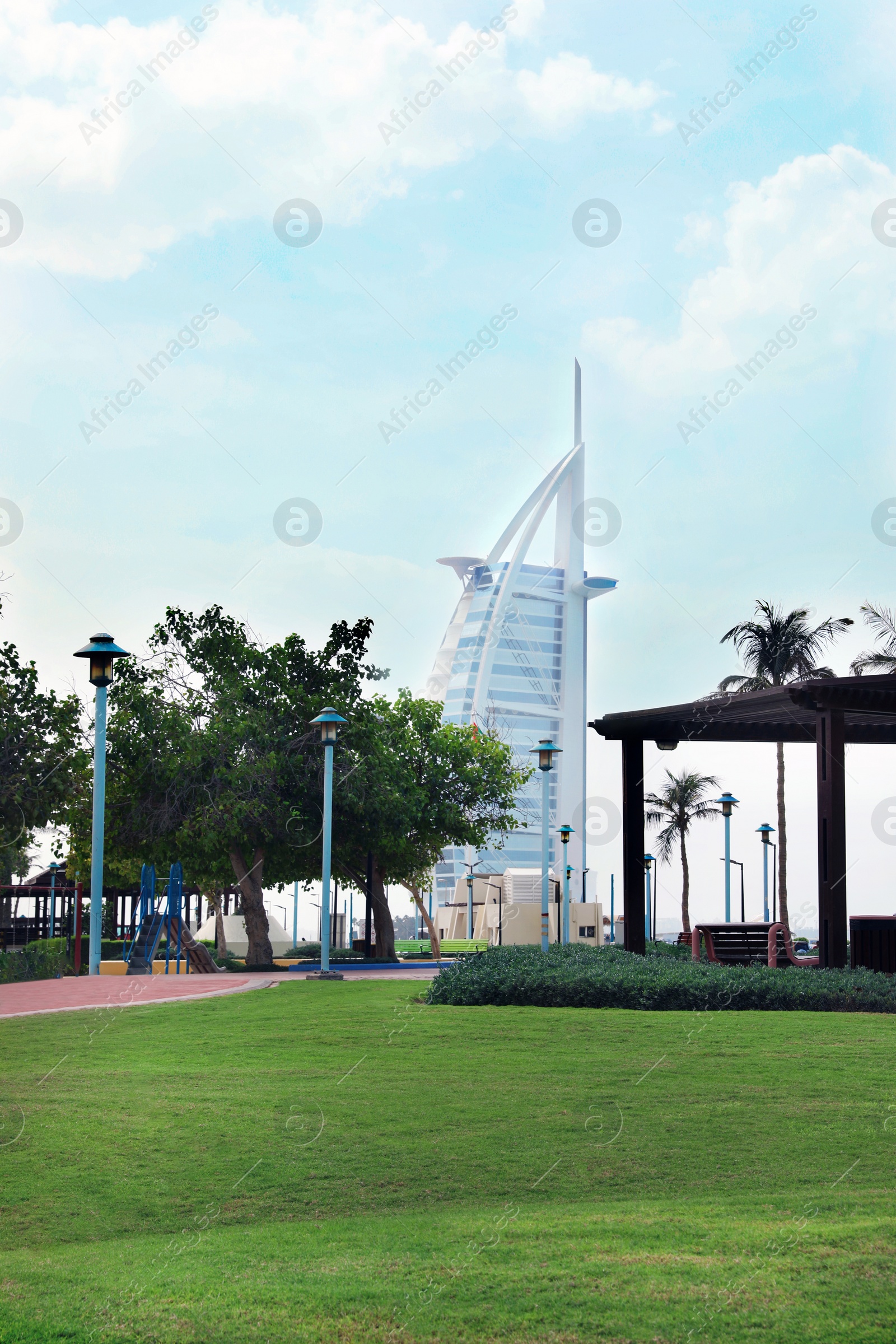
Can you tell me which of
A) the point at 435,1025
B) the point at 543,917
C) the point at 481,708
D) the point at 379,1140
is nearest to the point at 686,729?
the point at 543,917

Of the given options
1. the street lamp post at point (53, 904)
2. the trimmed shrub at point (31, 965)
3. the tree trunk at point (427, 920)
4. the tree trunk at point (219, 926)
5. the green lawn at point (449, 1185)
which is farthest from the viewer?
the tree trunk at point (219, 926)

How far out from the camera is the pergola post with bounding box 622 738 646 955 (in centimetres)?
2192

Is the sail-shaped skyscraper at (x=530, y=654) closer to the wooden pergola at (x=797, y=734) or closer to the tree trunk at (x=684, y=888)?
the tree trunk at (x=684, y=888)

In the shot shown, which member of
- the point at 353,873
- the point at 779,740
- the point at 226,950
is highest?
the point at 779,740

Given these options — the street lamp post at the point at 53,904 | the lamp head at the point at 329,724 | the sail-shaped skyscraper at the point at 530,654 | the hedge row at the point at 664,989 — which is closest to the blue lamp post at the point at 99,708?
the hedge row at the point at 664,989

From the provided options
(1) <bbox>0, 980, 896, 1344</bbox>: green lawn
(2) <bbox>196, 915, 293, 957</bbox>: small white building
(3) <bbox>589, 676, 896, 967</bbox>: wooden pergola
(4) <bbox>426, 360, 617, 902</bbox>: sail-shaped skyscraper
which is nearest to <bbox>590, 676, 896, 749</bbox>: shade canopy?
(3) <bbox>589, 676, 896, 967</bbox>: wooden pergola

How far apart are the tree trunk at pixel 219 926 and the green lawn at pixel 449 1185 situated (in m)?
30.7

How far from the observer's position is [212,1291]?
17.1 feet

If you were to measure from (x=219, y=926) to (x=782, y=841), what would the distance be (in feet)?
63.3

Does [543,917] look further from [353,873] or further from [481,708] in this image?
[481,708]

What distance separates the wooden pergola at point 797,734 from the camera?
1764cm

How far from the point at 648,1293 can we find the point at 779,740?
18229mm

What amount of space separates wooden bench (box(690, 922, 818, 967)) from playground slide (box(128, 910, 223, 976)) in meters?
10.9

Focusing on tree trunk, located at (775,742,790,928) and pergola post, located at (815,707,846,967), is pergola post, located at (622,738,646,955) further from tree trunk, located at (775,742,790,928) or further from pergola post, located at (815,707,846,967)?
tree trunk, located at (775,742,790,928)
